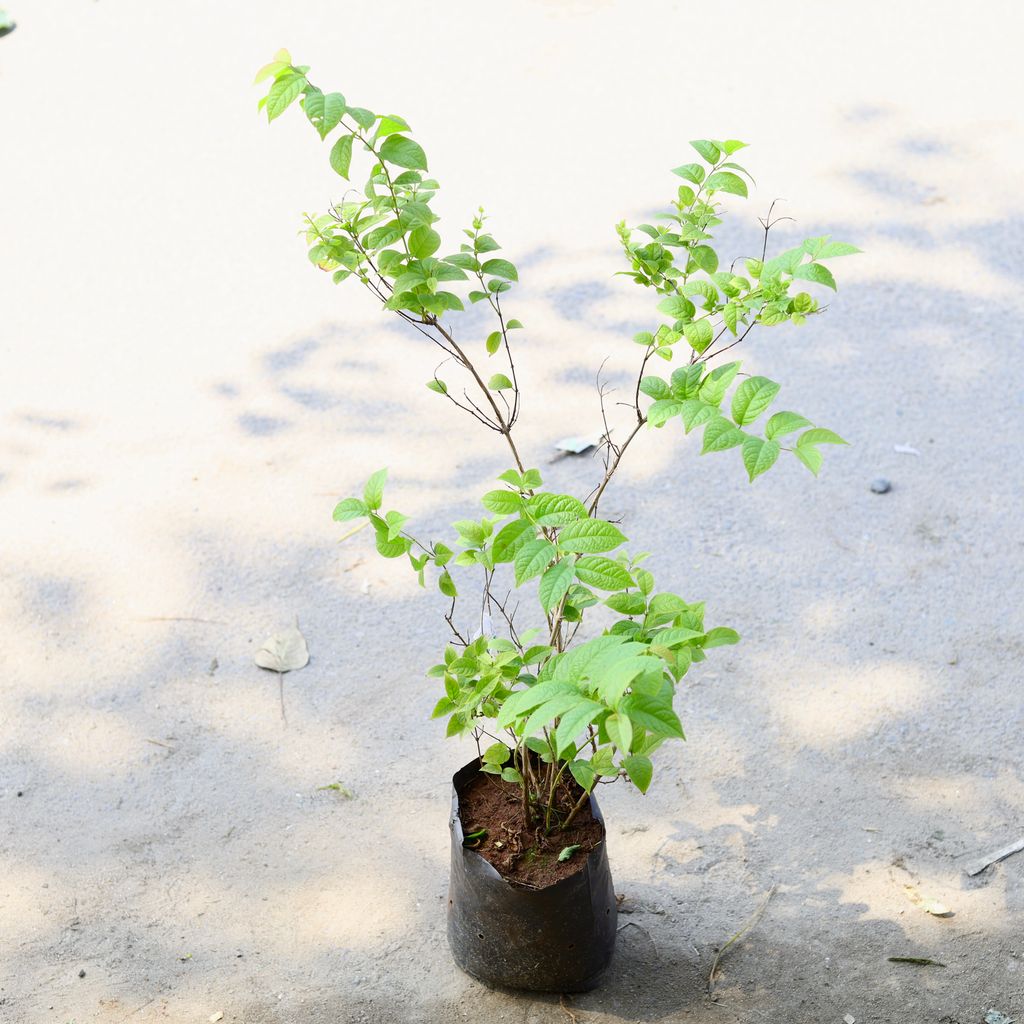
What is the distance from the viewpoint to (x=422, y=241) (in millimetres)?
1979

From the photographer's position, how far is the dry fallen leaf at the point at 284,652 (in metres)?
3.16

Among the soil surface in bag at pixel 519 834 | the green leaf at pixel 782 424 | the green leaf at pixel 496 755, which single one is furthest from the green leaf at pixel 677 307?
the soil surface in bag at pixel 519 834

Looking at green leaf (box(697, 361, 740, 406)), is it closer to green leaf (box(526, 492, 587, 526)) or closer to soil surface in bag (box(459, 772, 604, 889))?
green leaf (box(526, 492, 587, 526))

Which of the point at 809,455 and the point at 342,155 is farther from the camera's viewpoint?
the point at 342,155

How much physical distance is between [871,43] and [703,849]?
→ 464cm

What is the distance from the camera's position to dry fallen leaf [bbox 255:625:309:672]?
3.16 metres

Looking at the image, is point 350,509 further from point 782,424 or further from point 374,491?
point 782,424

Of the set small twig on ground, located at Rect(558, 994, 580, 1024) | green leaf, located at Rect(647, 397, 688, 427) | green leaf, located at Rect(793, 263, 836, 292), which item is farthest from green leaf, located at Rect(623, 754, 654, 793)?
green leaf, located at Rect(793, 263, 836, 292)

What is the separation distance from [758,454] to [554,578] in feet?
1.08

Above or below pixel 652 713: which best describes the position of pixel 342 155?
above

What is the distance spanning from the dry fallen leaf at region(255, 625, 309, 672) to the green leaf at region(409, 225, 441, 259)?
1472 mm

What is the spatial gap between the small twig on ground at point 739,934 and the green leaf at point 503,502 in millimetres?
1109

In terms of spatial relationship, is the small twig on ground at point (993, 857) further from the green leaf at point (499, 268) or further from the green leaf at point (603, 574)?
the green leaf at point (499, 268)

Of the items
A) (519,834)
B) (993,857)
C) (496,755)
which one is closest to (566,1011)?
→ (519,834)
